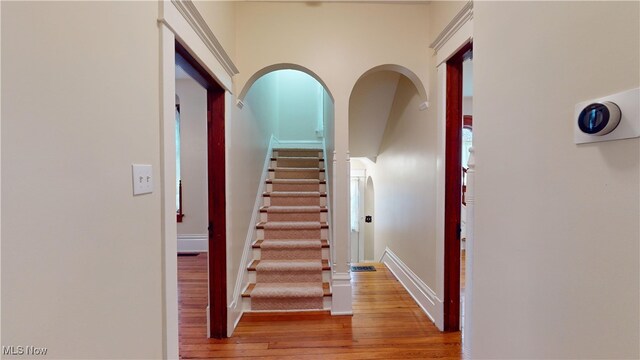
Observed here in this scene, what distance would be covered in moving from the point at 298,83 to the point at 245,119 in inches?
114

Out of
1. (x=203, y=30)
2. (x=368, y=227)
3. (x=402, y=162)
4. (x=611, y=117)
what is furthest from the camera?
(x=368, y=227)

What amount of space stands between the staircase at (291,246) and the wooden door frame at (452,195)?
1003 millimetres

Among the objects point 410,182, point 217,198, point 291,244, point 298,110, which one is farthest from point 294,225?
point 298,110

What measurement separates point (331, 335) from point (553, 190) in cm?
181

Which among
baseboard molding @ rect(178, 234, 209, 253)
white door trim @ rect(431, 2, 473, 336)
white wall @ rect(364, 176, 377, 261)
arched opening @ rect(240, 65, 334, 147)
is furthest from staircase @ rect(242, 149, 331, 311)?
white wall @ rect(364, 176, 377, 261)

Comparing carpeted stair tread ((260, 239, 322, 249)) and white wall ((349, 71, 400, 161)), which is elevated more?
white wall ((349, 71, 400, 161))

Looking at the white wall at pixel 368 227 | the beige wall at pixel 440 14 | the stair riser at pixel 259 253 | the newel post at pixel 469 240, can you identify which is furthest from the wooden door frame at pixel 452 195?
the white wall at pixel 368 227

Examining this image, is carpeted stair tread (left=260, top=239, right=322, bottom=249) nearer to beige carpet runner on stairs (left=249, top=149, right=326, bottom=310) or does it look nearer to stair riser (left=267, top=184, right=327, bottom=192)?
beige carpet runner on stairs (left=249, top=149, right=326, bottom=310)

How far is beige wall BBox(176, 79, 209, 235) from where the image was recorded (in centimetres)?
423

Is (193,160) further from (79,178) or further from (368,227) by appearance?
(368,227)

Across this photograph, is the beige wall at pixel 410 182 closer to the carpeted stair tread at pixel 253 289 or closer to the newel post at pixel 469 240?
the carpeted stair tread at pixel 253 289

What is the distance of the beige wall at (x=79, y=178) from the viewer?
0.59 m

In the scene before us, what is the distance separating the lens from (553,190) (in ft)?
2.54

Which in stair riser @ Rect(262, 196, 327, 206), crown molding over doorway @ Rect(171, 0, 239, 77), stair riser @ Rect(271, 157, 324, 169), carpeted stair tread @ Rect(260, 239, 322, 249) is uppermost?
crown molding over doorway @ Rect(171, 0, 239, 77)
